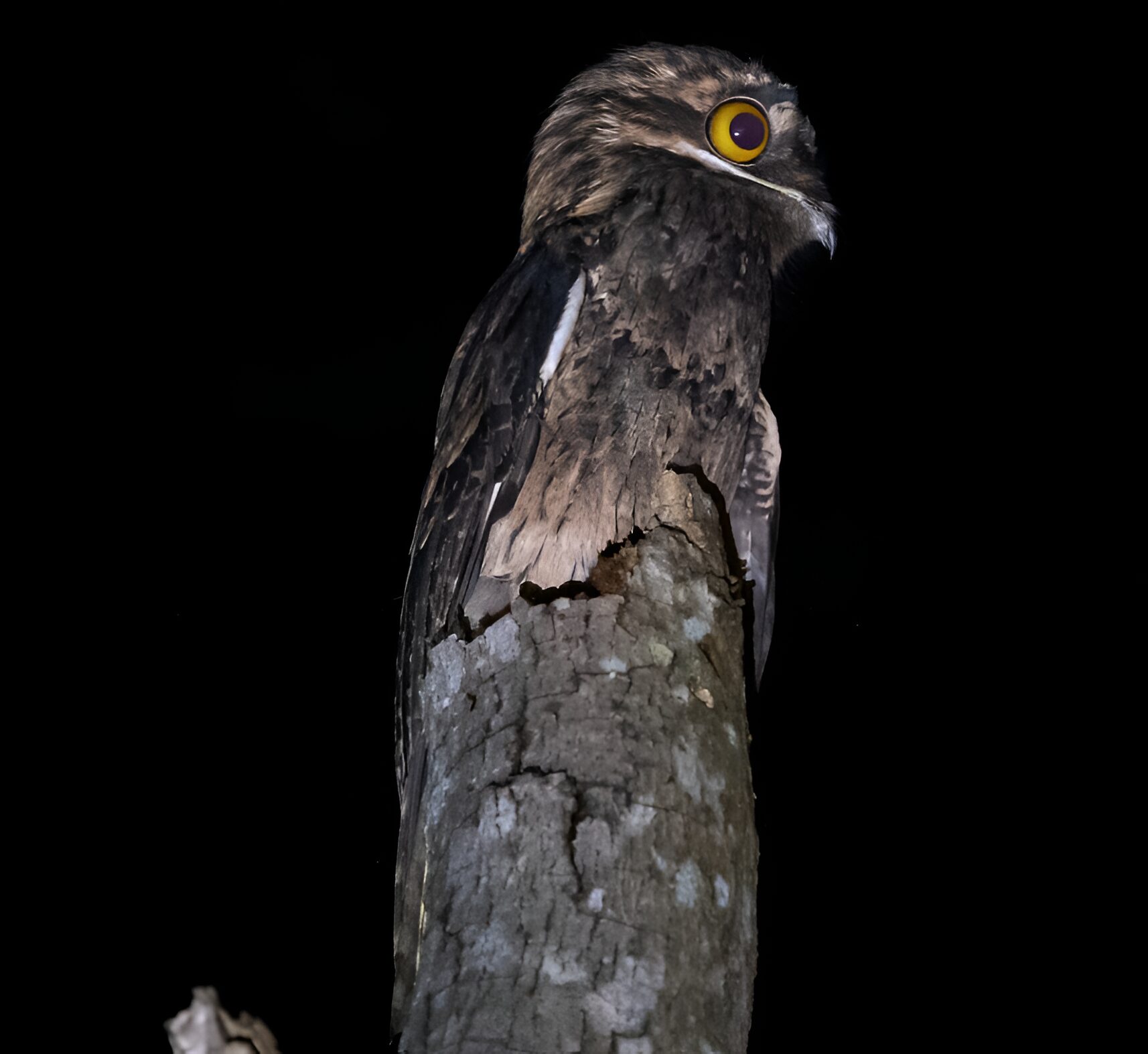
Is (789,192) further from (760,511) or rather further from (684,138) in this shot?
(760,511)

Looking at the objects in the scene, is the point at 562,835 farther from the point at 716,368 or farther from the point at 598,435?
the point at 716,368

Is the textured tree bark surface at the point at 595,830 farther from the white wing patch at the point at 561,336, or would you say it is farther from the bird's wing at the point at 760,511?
the bird's wing at the point at 760,511

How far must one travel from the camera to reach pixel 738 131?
2.84m

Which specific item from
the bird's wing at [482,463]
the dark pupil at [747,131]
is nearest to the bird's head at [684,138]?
the dark pupil at [747,131]

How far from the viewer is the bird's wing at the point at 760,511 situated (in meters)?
2.97

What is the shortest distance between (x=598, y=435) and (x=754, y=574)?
3.09ft

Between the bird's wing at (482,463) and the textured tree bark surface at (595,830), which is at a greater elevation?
the bird's wing at (482,463)

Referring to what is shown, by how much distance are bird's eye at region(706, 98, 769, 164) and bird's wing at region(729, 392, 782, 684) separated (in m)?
0.66

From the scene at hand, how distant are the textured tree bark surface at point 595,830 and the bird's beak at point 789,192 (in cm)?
137

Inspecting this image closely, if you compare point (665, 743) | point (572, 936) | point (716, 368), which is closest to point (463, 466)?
point (716, 368)

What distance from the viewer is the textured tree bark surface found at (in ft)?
4.20

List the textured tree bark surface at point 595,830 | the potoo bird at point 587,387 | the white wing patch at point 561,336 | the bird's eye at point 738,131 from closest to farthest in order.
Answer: the textured tree bark surface at point 595,830, the potoo bird at point 587,387, the white wing patch at point 561,336, the bird's eye at point 738,131

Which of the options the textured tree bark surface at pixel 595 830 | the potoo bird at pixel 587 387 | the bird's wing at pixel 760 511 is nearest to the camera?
the textured tree bark surface at pixel 595 830

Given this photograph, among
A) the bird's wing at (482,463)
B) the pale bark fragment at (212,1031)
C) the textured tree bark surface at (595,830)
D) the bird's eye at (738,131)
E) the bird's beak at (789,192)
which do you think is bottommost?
the pale bark fragment at (212,1031)
